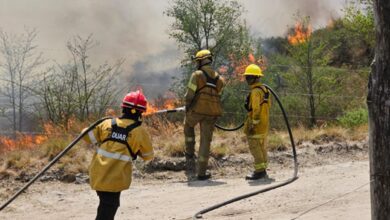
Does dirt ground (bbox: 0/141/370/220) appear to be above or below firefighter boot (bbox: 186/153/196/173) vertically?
below

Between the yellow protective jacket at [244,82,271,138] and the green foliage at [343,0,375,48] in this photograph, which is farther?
the green foliage at [343,0,375,48]

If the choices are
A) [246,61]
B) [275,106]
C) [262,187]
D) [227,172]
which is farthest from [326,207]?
[246,61]

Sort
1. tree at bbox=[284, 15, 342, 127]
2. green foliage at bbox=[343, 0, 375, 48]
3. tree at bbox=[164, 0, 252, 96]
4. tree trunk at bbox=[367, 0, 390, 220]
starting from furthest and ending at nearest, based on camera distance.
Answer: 1. tree at bbox=[164, 0, 252, 96]
2. tree at bbox=[284, 15, 342, 127]
3. green foliage at bbox=[343, 0, 375, 48]
4. tree trunk at bbox=[367, 0, 390, 220]

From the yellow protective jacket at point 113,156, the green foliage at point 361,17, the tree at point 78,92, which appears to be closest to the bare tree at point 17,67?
the tree at point 78,92

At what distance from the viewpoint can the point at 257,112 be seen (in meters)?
7.78

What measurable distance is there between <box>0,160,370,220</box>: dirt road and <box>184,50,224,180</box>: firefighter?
447 millimetres

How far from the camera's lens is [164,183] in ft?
26.5

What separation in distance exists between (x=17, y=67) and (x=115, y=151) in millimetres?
14944

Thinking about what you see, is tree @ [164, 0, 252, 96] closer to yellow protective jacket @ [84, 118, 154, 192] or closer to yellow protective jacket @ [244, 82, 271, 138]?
yellow protective jacket @ [244, 82, 271, 138]

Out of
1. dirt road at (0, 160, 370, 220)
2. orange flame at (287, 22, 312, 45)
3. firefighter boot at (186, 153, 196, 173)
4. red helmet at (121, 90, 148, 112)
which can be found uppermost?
orange flame at (287, 22, 312, 45)

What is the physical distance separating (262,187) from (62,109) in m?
7.78

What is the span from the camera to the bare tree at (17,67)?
15.5 meters

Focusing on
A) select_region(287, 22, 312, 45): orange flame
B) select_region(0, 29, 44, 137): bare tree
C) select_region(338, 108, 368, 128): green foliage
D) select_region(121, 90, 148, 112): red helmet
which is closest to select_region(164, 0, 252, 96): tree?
select_region(287, 22, 312, 45): orange flame

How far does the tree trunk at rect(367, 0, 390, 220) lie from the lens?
3412 millimetres
